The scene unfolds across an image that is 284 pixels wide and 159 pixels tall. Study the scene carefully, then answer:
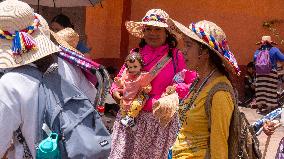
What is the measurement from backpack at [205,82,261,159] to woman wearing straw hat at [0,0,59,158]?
975mm

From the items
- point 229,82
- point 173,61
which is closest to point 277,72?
point 173,61

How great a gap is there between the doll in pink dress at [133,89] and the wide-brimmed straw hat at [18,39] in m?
2.53

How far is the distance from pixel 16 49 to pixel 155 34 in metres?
2.81

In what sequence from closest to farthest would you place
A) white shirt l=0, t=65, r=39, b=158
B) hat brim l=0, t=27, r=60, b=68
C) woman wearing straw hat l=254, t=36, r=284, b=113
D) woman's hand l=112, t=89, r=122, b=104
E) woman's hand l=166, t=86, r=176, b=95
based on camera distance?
white shirt l=0, t=65, r=39, b=158 < hat brim l=0, t=27, r=60, b=68 < woman's hand l=166, t=86, r=176, b=95 < woman's hand l=112, t=89, r=122, b=104 < woman wearing straw hat l=254, t=36, r=284, b=113

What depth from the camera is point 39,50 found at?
290 cm

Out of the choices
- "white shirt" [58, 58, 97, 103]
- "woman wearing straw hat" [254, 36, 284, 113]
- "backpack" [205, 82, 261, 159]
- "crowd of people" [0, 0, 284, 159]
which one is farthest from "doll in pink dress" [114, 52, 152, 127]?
"woman wearing straw hat" [254, 36, 284, 113]

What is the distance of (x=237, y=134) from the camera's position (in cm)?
330

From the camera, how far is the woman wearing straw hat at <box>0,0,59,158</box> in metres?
2.69

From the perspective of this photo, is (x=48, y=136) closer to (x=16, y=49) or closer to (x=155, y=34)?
(x=16, y=49)

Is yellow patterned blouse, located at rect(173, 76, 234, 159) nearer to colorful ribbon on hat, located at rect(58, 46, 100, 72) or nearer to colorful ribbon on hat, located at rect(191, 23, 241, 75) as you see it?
colorful ribbon on hat, located at rect(191, 23, 241, 75)

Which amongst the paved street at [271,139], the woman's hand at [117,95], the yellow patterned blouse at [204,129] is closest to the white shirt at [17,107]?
the yellow patterned blouse at [204,129]

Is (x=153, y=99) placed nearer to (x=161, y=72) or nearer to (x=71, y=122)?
(x=161, y=72)

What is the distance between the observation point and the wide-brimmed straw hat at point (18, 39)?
2.83 meters

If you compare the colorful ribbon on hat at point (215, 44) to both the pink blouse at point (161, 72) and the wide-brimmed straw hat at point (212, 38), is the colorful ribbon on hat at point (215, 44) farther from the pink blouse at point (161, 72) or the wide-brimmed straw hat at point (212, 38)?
the pink blouse at point (161, 72)
